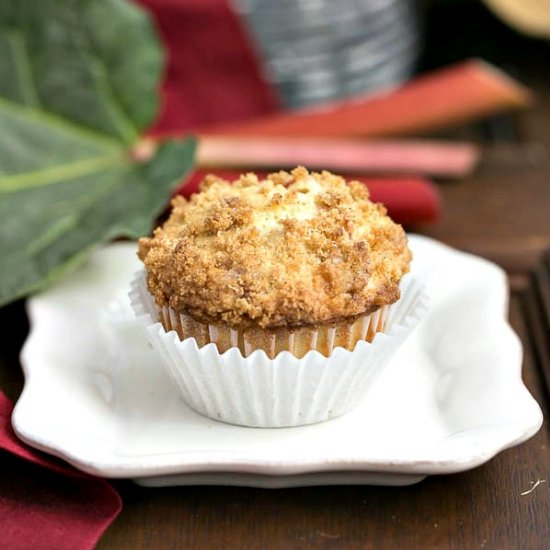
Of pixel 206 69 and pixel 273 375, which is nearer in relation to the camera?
pixel 273 375

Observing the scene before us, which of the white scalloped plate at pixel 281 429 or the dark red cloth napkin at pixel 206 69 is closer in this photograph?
the white scalloped plate at pixel 281 429

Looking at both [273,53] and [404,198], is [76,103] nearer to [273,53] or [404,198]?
[273,53]

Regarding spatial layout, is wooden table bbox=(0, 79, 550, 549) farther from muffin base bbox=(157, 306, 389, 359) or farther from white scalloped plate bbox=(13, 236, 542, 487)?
muffin base bbox=(157, 306, 389, 359)

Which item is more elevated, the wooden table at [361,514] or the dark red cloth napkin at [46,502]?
the dark red cloth napkin at [46,502]

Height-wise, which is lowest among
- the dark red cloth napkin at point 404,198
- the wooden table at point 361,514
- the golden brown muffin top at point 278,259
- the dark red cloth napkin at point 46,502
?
the dark red cloth napkin at point 404,198

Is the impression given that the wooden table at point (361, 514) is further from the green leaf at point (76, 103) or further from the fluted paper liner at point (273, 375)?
the green leaf at point (76, 103)

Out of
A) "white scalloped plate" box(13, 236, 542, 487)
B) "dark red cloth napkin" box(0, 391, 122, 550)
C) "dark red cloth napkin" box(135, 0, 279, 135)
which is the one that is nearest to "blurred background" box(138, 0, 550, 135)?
"dark red cloth napkin" box(135, 0, 279, 135)

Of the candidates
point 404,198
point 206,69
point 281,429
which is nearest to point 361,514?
point 281,429

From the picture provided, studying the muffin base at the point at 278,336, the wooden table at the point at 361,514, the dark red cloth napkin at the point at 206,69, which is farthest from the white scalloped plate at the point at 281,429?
the dark red cloth napkin at the point at 206,69
